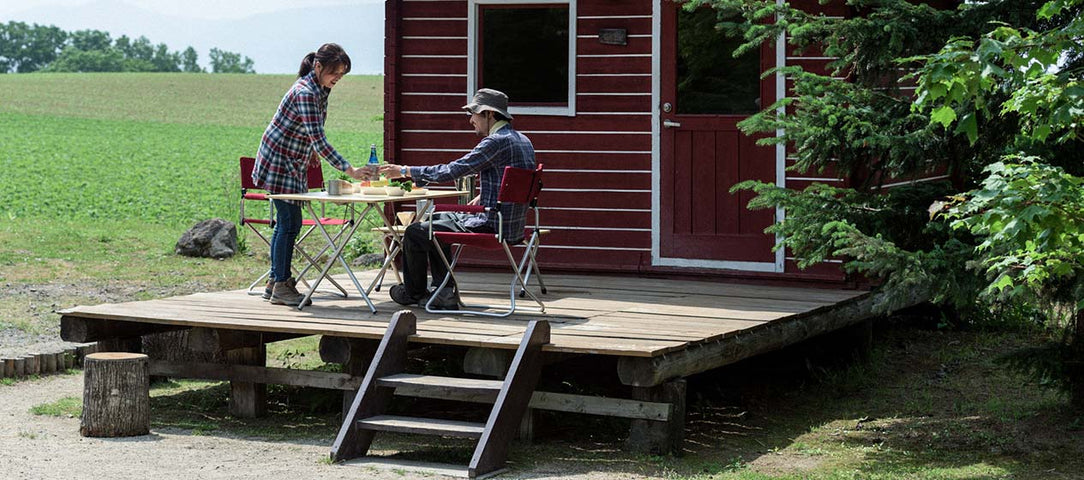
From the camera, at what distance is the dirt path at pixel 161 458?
6078mm

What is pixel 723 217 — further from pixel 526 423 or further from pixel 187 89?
pixel 187 89

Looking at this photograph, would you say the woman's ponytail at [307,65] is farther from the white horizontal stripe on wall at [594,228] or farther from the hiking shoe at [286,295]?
the white horizontal stripe on wall at [594,228]

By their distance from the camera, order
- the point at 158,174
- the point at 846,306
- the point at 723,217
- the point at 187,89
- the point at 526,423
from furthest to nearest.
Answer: the point at 187,89 → the point at 158,174 → the point at 723,217 → the point at 846,306 → the point at 526,423

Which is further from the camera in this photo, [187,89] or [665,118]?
[187,89]

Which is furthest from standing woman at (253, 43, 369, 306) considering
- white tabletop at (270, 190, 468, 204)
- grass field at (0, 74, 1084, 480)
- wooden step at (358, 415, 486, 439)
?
wooden step at (358, 415, 486, 439)

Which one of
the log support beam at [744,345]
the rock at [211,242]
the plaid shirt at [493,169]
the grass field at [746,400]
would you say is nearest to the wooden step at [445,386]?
the grass field at [746,400]

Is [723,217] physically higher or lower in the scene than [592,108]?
lower

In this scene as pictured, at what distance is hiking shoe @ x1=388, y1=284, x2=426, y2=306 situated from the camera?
26.2 feet

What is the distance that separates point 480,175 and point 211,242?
756 cm

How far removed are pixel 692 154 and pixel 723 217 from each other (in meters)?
0.48

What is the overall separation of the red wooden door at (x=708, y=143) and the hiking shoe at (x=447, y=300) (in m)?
2.42

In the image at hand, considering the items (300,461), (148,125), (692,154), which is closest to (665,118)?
(692,154)

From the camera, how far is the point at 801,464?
6.55m

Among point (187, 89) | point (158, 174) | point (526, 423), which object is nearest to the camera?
point (526, 423)
